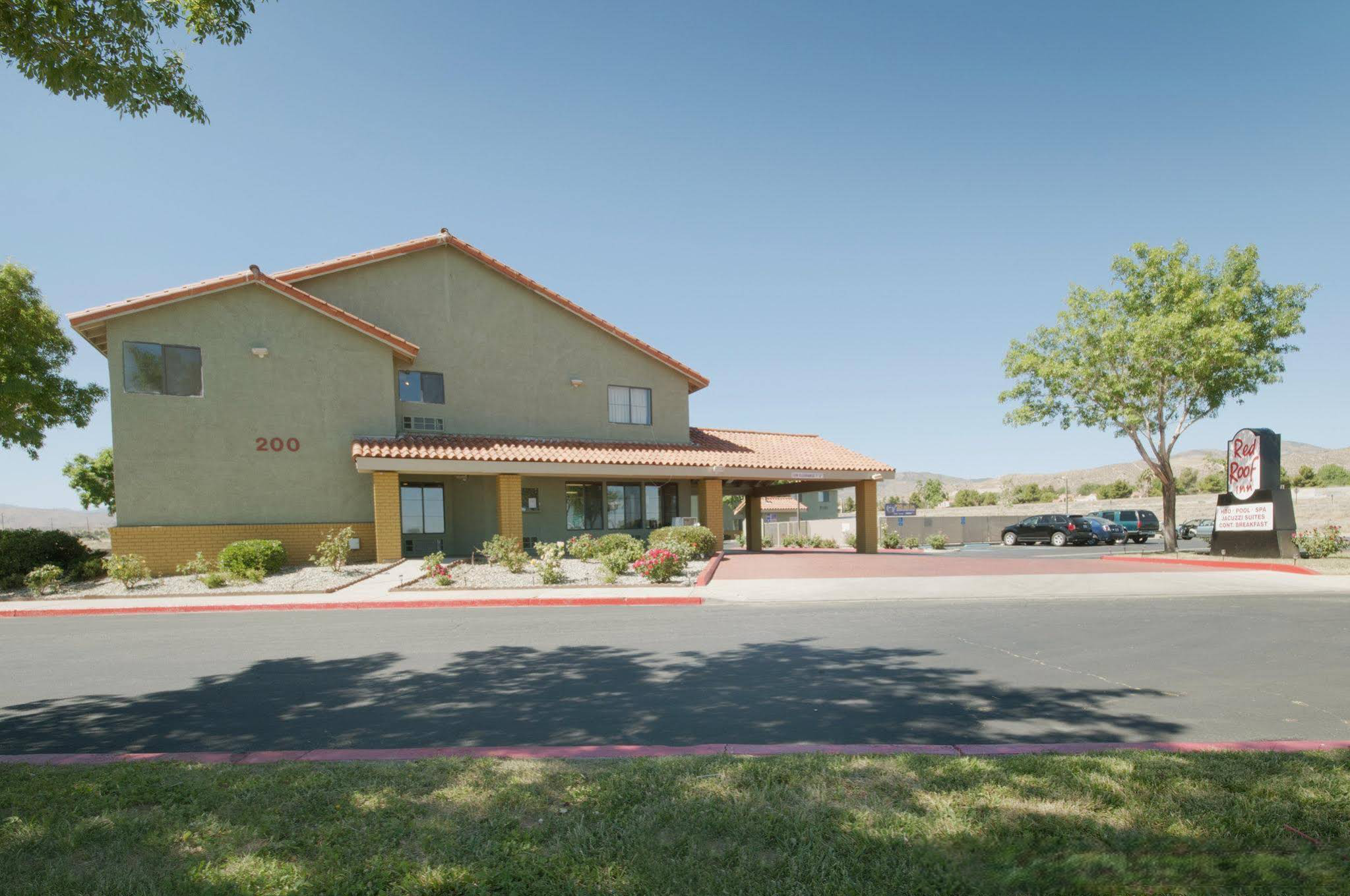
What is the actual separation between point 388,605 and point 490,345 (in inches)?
448

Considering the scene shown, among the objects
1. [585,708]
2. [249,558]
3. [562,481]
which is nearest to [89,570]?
[249,558]

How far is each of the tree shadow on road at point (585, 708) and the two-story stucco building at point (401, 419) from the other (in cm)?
1264

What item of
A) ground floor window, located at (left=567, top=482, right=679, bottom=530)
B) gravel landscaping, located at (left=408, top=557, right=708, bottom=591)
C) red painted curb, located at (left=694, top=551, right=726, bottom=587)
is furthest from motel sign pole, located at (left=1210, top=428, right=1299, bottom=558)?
ground floor window, located at (left=567, top=482, right=679, bottom=530)

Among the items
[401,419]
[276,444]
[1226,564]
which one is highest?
[401,419]

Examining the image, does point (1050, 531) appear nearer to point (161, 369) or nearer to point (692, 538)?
point (692, 538)

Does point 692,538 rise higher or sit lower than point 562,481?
lower

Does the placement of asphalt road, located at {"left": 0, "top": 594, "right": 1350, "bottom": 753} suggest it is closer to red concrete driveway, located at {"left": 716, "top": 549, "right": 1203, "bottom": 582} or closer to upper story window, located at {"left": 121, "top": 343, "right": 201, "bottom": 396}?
red concrete driveway, located at {"left": 716, "top": 549, "right": 1203, "bottom": 582}

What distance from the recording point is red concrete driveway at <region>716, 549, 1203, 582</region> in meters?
17.3

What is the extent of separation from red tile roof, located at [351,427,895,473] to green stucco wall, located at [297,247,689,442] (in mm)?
740

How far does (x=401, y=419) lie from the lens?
21984mm

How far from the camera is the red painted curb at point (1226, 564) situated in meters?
17.1

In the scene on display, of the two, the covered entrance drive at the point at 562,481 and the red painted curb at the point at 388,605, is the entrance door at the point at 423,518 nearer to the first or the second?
the covered entrance drive at the point at 562,481

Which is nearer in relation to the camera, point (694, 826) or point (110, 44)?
point (694, 826)

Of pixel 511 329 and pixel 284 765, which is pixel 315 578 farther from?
pixel 284 765
